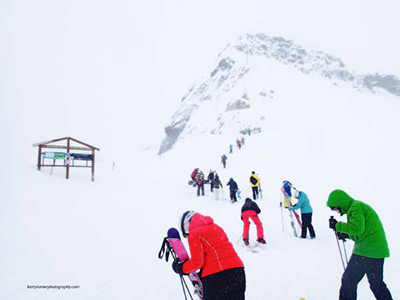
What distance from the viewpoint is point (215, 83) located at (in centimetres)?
7225

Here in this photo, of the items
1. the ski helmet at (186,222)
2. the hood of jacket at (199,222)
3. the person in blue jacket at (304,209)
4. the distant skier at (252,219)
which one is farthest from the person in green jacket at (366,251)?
the person in blue jacket at (304,209)

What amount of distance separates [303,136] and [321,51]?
7966cm

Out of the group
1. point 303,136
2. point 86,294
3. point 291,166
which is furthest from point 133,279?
point 303,136

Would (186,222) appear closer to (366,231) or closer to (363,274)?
(366,231)

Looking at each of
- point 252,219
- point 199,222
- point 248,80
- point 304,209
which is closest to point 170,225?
point 252,219

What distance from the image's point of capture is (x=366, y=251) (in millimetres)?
3383

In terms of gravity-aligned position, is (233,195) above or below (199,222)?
below

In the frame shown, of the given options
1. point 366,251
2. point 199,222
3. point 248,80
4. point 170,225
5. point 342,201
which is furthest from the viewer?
Answer: point 248,80

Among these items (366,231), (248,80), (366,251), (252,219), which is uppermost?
(248,80)

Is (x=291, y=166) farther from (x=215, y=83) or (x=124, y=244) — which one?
(x=215, y=83)

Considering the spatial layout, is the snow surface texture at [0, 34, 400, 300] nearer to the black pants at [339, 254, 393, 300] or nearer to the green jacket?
the black pants at [339, 254, 393, 300]

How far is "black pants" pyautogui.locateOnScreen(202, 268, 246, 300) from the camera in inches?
99.0

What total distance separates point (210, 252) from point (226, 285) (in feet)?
1.29

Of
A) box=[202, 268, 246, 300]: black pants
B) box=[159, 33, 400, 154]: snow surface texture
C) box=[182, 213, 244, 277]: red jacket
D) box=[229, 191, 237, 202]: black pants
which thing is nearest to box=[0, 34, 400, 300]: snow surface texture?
box=[229, 191, 237, 202]: black pants
